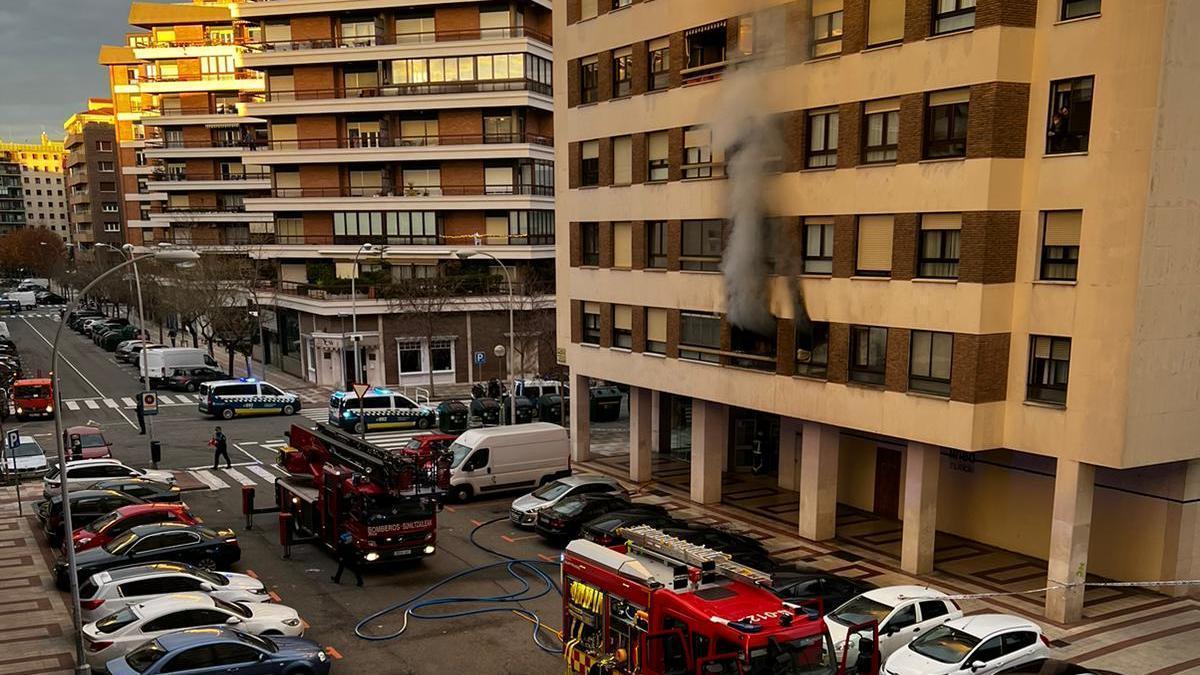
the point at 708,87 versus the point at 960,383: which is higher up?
the point at 708,87

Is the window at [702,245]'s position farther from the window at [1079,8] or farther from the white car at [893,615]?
the white car at [893,615]

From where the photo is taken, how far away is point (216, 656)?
589 inches

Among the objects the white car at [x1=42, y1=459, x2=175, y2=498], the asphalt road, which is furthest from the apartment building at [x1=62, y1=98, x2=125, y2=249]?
the white car at [x1=42, y1=459, x2=175, y2=498]

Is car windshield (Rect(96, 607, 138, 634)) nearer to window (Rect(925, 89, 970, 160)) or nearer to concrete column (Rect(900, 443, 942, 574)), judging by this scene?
concrete column (Rect(900, 443, 942, 574))

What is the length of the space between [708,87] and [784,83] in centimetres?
303

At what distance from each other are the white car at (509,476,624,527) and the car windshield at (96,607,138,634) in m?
11.7

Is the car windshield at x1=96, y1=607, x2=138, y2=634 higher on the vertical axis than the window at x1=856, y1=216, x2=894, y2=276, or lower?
lower

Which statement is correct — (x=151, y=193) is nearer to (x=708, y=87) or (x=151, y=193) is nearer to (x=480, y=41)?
(x=480, y=41)

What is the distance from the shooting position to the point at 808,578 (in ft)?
63.3

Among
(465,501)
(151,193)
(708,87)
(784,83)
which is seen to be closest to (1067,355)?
(784,83)

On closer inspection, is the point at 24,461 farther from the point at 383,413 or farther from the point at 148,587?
the point at 148,587

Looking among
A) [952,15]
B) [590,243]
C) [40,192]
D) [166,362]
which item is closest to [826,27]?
[952,15]

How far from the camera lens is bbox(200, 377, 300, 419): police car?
45.1 m

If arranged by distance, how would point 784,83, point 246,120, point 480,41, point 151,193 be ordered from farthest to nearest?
point 151,193 < point 246,120 < point 480,41 < point 784,83
